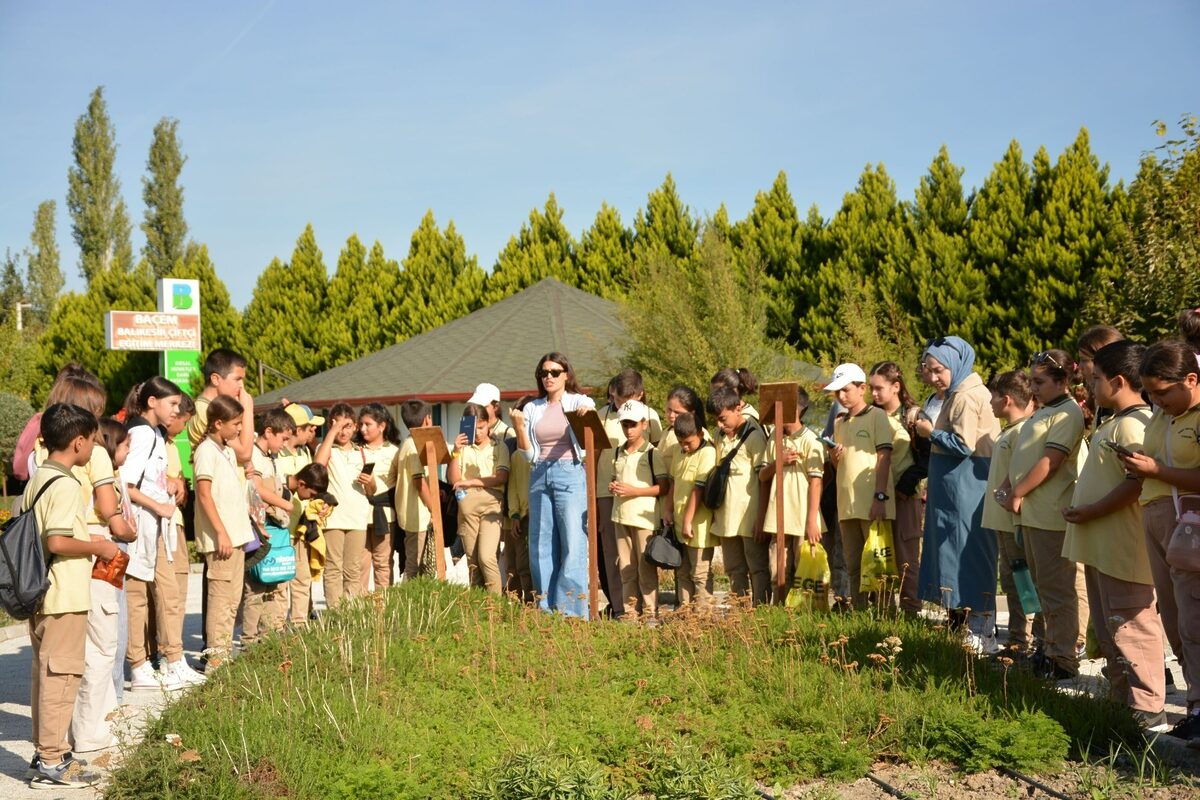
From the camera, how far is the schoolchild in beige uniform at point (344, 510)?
10.1 metres

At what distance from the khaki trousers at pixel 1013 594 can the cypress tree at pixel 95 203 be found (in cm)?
5589

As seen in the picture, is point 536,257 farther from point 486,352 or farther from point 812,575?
point 812,575

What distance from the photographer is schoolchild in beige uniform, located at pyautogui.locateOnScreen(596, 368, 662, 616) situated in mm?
10055

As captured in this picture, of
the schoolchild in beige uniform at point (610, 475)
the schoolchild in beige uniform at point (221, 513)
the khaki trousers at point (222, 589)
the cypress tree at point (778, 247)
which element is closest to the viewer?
the schoolchild in beige uniform at point (221, 513)

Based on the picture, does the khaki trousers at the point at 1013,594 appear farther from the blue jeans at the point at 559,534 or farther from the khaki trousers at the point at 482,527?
the khaki trousers at the point at 482,527

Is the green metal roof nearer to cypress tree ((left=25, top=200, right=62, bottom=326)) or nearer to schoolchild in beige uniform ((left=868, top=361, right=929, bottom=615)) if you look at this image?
schoolchild in beige uniform ((left=868, top=361, right=929, bottom=615))

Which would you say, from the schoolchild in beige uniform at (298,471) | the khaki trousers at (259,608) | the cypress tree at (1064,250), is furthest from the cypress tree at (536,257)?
the khaki trousers at (259,608)

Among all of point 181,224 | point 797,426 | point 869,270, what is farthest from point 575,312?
point 181,224

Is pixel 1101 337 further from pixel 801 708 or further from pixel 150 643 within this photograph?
pixel 150 643

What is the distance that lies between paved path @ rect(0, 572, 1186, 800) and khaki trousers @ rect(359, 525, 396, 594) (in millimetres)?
1543

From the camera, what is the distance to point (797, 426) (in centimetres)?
905

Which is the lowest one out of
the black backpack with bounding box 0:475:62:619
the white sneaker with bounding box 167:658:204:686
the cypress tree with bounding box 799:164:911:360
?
the white sneaker with bounding box 167:658:204:686

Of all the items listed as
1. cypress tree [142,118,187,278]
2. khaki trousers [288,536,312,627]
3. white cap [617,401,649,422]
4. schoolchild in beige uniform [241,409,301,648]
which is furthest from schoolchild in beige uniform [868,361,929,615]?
cypress tree [142,118,187,278]

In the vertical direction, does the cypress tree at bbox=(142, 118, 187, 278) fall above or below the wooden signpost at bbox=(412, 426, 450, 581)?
above
